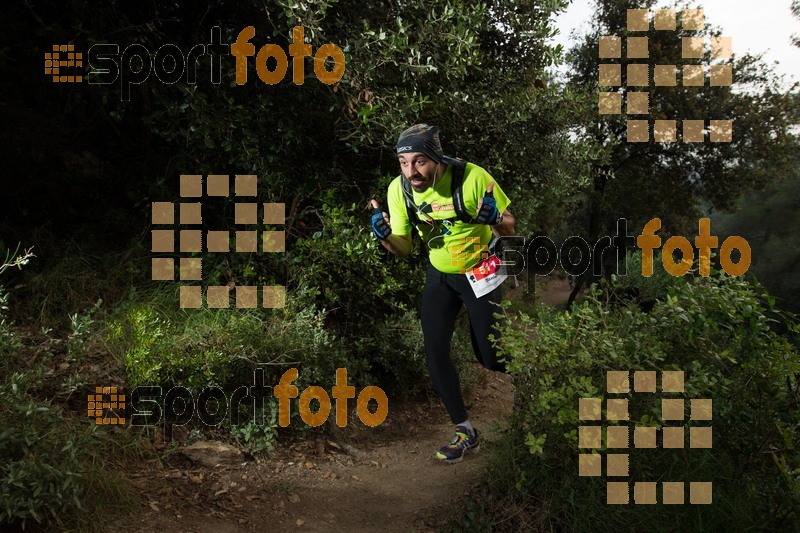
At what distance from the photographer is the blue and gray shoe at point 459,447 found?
19.0 feet

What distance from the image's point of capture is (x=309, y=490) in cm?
558

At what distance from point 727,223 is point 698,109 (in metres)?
3.64

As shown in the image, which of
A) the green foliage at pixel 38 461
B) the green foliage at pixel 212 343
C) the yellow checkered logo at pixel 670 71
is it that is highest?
the yellow checkered logo at pixel 670 71

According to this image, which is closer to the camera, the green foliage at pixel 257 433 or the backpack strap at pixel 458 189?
the backpack strap at pixel 458 189

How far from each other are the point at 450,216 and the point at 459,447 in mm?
2057

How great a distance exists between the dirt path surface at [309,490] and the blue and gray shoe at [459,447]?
0.24 feet

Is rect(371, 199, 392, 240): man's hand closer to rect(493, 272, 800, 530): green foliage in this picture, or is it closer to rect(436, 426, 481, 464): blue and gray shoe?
rect(493, 272, 800, 530): green foliage

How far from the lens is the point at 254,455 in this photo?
5.92 m

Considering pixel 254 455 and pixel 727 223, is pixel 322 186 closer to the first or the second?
pixel 254 455

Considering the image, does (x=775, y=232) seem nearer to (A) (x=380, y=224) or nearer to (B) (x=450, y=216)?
(B) (x=450, y=216)

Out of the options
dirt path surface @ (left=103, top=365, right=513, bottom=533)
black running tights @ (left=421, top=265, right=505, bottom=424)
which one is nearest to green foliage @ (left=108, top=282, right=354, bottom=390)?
dirt path surface @ (left=103, top=365, right=513, bottom=533)

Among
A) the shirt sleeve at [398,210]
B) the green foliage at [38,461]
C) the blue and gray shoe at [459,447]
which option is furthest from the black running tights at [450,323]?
the green foliage at [38,461]

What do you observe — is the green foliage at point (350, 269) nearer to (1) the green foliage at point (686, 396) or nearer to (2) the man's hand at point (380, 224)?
(2) the man's hand at point (380, 224)

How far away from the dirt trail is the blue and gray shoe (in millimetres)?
76
